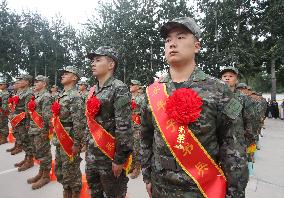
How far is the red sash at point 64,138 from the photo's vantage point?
183 inches

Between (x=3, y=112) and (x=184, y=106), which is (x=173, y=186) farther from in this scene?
(x=3, y=112)

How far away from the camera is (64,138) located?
4680 mm

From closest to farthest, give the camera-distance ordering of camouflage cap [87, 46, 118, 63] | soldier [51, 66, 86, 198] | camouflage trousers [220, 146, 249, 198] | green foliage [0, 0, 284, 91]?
camouflage trousers [220, 146, 249, 198]
camouflage cap [87, 46, 118, 63]
soldier [51, 66, 86, 198]
green foliage [0, 0, 284, 91]

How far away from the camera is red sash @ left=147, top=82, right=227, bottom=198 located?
88.7 inches

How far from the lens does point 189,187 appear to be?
2273 millimetres

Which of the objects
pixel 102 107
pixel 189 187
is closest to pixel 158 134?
pixel 189 187

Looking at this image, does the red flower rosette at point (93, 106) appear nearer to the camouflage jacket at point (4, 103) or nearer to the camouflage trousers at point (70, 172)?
the camouflage trousers at point (70, 172)

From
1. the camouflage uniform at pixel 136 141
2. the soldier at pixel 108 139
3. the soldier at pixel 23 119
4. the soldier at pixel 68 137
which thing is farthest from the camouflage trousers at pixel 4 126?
the soldier at pixel 108 139

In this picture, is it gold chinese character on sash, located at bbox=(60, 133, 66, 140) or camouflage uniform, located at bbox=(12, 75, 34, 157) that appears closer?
gold chinese character on sash, located at bbox=(60, 133, 66, 140)

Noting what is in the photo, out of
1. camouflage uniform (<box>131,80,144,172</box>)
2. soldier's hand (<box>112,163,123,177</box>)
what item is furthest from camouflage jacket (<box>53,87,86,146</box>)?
camouflage uniform (<box>131,80,144,172</box>)

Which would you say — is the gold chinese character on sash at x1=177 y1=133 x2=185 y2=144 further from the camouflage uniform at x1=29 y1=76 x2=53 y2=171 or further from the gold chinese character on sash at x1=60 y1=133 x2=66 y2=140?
the camouflage uniform at x1=29 y1=76 x2=53 y2=171

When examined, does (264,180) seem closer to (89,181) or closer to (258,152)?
(258,152)

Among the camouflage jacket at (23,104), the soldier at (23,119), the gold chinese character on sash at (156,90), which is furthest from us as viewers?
the camouflage jacket at (23,104)

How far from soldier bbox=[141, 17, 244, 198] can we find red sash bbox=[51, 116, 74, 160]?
8.08 ft
